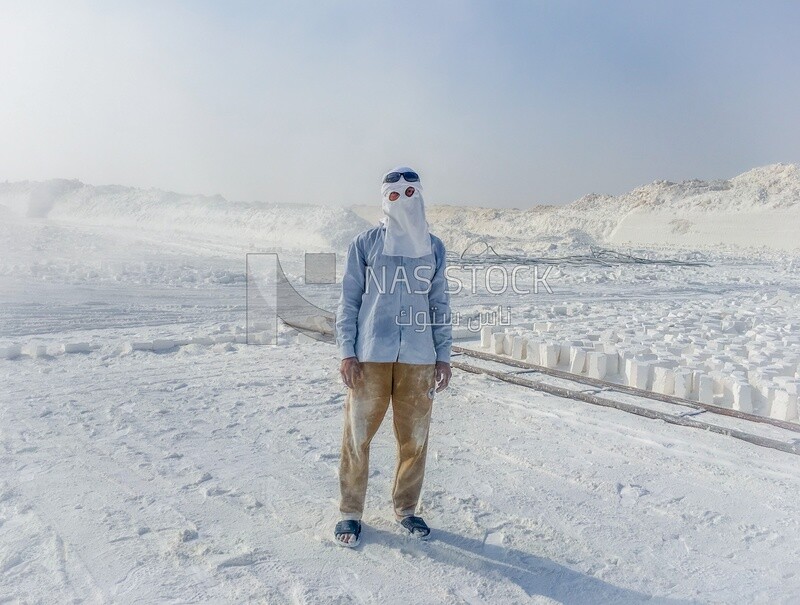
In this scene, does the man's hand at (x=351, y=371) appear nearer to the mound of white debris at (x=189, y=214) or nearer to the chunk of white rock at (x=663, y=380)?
the chunk of white rock at (x=663, y=380)

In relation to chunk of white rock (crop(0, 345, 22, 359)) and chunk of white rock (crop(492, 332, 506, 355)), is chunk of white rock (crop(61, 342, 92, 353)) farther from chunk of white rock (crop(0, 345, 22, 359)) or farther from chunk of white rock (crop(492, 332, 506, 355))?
chunk of white rock (crop(492, 332, 506, 355))

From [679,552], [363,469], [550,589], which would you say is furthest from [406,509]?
[679,552]

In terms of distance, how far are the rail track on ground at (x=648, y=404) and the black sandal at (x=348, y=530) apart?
2.83m

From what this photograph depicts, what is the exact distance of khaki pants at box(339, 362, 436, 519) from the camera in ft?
9.83

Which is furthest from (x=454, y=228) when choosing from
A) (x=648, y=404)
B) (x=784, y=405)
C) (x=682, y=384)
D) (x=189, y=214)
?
(x=784, y=405)

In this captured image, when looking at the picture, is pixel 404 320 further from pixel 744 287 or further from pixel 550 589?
pixel 744 287

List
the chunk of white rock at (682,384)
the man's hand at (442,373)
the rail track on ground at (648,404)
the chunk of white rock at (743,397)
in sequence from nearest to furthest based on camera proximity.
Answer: the man's hand at (442,373)
the rail track on ground at (648,404)
the chunk of white rock at (743,397)
the chunk of white rock at (682,384)

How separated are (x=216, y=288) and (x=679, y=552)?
11.8 metres

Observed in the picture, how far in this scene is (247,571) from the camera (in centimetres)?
268

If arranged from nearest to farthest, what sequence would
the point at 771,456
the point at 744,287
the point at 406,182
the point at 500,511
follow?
the point at 406,182 → the point at 500,511 → the point at 771,456 → the point at 744,287

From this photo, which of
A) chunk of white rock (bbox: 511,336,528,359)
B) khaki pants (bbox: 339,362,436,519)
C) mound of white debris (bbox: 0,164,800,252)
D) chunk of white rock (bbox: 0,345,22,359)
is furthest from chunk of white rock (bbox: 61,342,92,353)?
mound of white debris (bbox: 0,164,800,252)

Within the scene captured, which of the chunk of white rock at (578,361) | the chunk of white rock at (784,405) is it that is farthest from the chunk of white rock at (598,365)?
the chunk of white rock at (784,405)

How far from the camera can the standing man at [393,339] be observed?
116 inches

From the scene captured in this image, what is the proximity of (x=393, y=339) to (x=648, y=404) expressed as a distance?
3.18m
